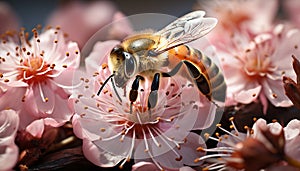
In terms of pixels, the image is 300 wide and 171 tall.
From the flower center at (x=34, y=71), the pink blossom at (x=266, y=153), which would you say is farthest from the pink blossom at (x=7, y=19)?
the pink blossom at (x=266, y=153)

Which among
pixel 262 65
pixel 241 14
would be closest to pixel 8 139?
pixel 262 65

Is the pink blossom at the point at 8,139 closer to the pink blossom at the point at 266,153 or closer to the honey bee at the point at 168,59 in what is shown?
the honey bee at the point at 168,59

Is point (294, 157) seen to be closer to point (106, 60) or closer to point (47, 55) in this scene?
point (106, 60)

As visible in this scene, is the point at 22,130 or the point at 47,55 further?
the point at 47,55

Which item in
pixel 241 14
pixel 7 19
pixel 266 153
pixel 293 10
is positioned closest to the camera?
pixel 266 153

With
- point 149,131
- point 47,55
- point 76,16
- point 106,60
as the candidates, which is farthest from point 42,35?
point 76,16

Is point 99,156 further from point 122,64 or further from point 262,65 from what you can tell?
point 262,65
